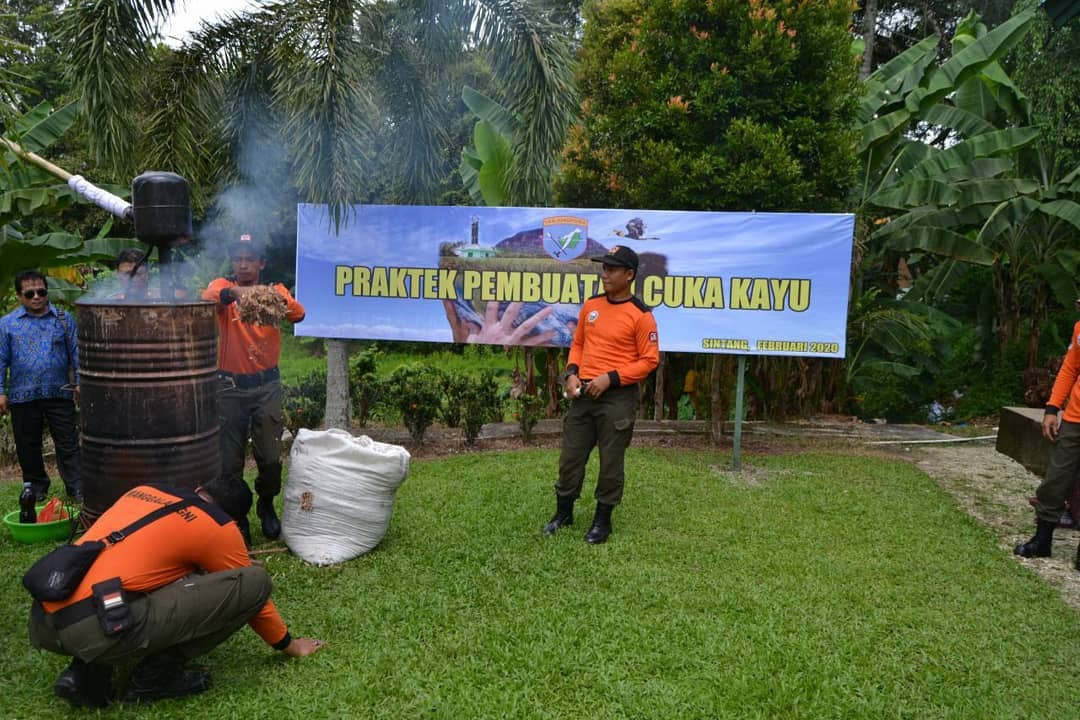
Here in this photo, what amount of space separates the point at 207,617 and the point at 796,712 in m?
2.31

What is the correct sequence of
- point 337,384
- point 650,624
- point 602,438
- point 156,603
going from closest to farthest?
point 156,603
point 650,624
point 602,438
point 337,384

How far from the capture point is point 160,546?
304 cm

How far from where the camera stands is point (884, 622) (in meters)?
4.14

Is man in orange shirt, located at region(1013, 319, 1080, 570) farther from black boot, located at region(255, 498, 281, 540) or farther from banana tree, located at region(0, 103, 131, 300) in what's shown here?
banana tree, located at region(0, 103, 131, 300)

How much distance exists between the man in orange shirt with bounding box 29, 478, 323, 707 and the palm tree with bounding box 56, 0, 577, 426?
3968 millimetres

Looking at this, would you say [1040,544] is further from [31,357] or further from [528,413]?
[31,357]

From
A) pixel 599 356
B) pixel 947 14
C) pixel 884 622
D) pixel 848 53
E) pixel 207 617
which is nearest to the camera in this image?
pixel 207 617

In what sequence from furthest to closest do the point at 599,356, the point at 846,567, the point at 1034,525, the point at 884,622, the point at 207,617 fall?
the point at 1034,525 < the point at 599,356 < the point at 846,567 < the point at 884,622 < the point at 207,617

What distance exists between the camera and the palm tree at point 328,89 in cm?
628

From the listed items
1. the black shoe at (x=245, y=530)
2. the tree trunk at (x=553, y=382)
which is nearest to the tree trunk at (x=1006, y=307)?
the tree trunk at (x=553, y=382)

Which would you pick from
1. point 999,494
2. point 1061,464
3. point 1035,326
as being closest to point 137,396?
point 1061,464

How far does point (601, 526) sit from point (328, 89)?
12.4ft

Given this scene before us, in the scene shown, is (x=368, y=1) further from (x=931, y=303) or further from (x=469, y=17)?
(x=931, y=303)

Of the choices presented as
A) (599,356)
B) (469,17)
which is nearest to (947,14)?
(469,17)
